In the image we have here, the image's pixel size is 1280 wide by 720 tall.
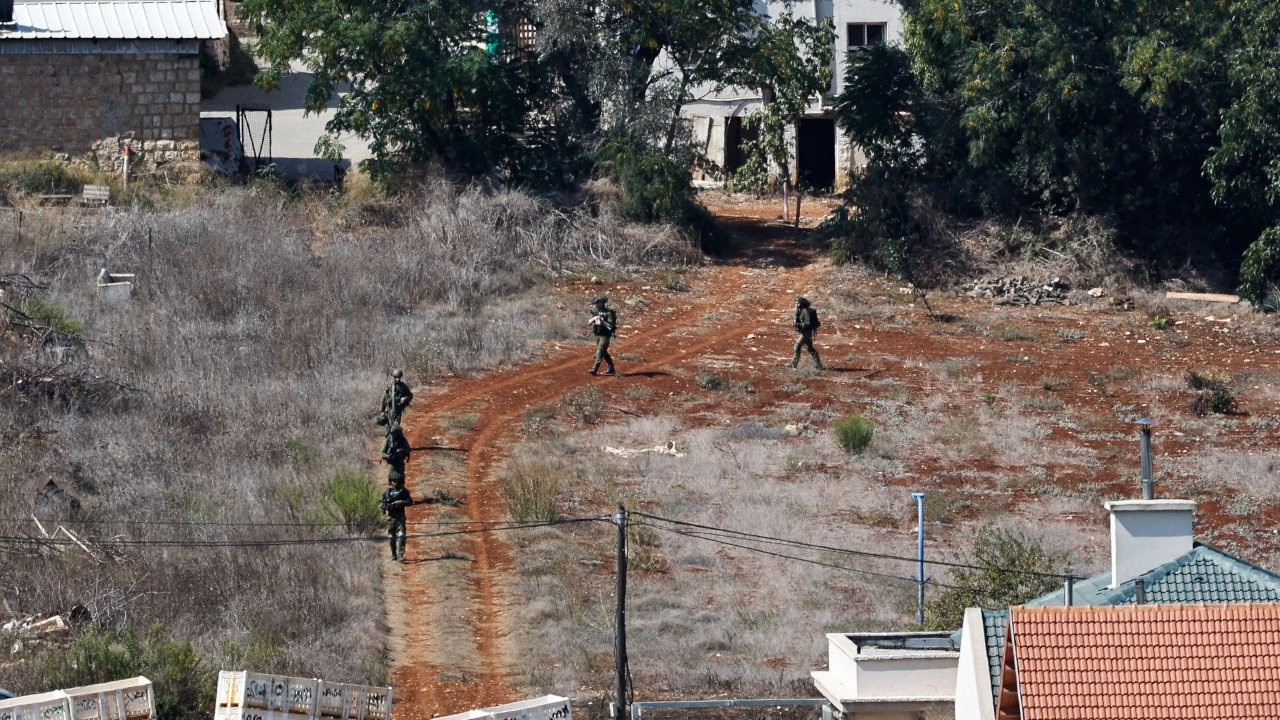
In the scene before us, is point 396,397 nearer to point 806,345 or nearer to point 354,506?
point 354,506

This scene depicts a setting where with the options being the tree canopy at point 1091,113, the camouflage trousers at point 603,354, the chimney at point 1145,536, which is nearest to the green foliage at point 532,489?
the camouflage trousers at point 603,354

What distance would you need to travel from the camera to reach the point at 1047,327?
1254 inches

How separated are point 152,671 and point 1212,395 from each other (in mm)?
16057

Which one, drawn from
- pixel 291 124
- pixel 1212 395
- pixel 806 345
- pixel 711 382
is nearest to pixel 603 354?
pixel 711 382

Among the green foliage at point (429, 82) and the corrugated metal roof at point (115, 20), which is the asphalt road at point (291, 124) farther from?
the corrugated metal roof at point (115, 20)

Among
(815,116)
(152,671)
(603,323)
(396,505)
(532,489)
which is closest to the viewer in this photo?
(152,671)

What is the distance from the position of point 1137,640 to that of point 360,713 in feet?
20.4

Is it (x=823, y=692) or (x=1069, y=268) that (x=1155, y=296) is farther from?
(x=823, y=692)

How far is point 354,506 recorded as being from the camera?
842 inches

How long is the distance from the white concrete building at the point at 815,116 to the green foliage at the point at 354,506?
19.0 meters

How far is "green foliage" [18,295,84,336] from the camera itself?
87.1ft

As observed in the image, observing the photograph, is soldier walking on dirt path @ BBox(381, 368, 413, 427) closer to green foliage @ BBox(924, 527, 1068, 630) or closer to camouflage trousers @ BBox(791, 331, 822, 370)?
green foliage @ BBox(924, 527, 1068, 630)

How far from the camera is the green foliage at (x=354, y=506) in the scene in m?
21.3

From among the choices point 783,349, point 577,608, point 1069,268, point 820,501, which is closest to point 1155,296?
point 1069,268
